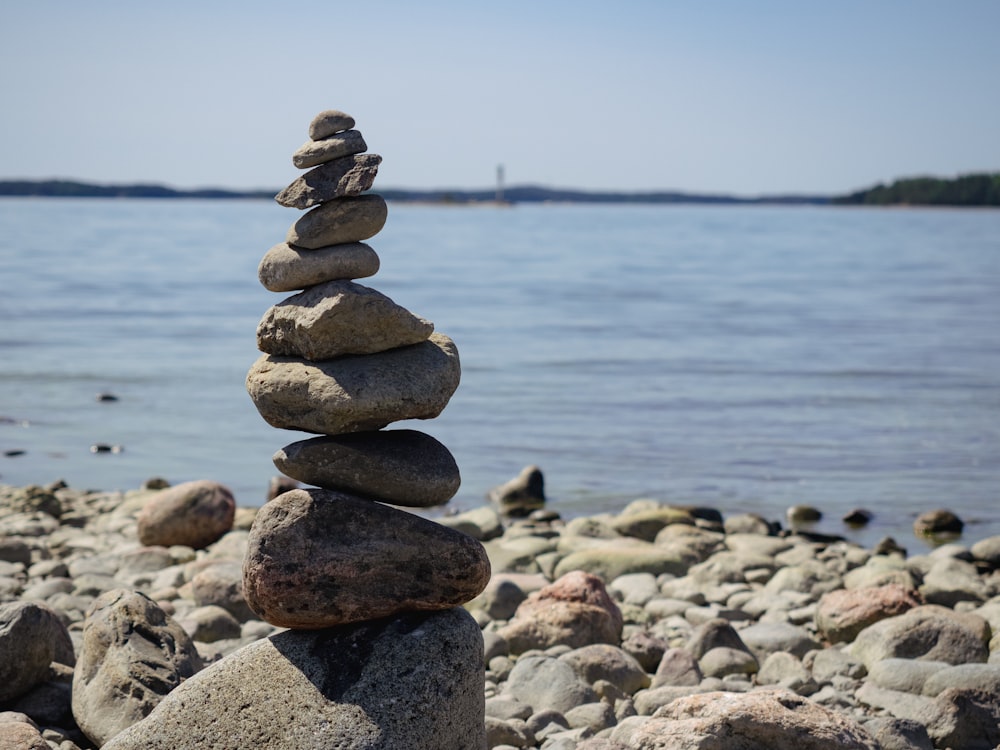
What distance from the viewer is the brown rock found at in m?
8.75

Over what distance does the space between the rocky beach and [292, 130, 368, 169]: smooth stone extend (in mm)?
2200

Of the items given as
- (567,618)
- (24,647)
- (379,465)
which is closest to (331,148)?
(379,465)

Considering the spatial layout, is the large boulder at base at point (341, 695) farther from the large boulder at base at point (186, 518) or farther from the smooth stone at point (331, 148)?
the large boulder at base at point (186, 518)

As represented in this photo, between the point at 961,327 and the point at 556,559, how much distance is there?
2298 cm

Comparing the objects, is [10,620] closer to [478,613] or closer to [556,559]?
[478,613]

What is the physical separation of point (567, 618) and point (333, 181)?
4.14m

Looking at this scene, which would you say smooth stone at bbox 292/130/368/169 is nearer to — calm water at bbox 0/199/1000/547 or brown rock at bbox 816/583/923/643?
brown rock at bbox 816/583/923/643

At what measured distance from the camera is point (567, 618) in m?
8.47

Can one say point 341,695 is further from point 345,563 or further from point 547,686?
point 547,686

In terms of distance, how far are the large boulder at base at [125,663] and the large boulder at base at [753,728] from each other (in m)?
2.60

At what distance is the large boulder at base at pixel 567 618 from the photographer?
8375mm

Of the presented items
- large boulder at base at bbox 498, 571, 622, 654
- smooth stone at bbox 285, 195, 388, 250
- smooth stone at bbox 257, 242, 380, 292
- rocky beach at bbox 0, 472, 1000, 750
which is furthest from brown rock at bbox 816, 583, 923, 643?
smooth stone at bbox 285, 195, 388, 250

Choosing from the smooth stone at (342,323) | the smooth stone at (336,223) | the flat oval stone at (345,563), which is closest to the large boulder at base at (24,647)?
the flat oval stone at (345,563)

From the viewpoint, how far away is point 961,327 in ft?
101
